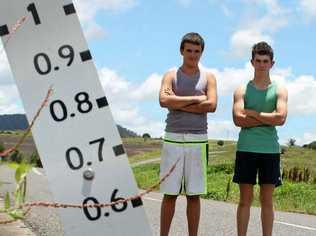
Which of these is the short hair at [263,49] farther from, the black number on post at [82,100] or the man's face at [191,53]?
the black number on post at [82,100]

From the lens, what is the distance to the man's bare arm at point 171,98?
452cm

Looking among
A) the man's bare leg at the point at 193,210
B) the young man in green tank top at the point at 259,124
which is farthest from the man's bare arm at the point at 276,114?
the man's bare leg at the point at 193,210

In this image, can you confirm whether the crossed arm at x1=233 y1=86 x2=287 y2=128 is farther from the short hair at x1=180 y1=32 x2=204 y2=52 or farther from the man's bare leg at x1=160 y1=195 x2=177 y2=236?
the man's bare leg at x1=160 y1=195 x2=177 y2=236

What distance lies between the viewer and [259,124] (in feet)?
15.9

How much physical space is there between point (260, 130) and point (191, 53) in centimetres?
79

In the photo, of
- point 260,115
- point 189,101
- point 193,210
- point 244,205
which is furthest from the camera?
point 244,205

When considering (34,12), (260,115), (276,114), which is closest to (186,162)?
(260,115)

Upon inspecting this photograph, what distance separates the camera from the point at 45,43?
2.15 meters

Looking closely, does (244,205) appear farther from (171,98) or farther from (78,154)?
(78,154)

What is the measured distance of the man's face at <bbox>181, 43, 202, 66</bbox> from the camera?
4.61 meters

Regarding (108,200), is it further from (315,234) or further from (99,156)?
(315,234)

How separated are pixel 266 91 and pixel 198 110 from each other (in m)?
0.66

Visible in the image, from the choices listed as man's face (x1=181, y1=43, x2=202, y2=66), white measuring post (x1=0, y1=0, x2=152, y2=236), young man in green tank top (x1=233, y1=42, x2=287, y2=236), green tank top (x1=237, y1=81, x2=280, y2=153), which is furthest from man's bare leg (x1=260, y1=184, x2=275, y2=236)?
white measuring post (x1=0, y1=0, x2=152, y2=236)

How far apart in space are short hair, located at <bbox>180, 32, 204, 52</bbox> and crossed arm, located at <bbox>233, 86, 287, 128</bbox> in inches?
22.5
